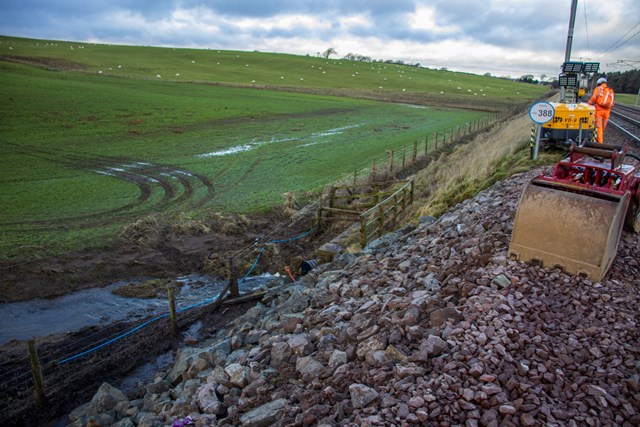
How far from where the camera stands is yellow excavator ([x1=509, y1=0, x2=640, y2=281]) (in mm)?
6797

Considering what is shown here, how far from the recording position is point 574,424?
463 centimetres

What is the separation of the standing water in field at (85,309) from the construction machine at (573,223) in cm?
846

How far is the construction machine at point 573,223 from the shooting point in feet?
22.2

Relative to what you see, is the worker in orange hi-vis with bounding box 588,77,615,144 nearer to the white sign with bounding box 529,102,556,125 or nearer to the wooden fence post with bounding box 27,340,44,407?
the white sign with bounding box 529,102,556,125

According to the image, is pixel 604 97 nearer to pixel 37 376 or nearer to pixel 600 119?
A: pixel 600 119

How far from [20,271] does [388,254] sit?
449 inches

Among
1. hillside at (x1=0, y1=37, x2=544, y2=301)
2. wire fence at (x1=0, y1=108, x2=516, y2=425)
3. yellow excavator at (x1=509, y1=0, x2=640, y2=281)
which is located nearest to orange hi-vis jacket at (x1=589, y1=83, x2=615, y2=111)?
yellow excavator at (x1=509, y1=0, x2=640, y2=281)

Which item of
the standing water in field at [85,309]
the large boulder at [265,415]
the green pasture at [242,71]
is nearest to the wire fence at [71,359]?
the standing water in field at [85,309]

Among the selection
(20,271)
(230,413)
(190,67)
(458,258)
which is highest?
(190,67)

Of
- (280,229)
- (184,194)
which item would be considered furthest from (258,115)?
(280,229)

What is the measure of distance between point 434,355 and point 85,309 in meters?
10.8

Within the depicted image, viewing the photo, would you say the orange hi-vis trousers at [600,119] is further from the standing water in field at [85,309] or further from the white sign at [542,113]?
the standing water in field at [85,309]

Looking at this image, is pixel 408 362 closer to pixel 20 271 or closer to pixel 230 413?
pixel 230 413

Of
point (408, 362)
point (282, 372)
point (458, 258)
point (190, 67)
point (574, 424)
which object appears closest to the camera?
point (574, 424)
